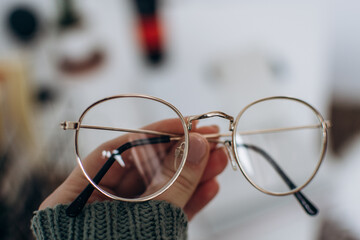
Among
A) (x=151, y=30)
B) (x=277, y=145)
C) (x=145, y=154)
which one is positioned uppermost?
(x=151, y=30)

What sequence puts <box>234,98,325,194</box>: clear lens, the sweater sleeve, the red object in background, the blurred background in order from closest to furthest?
the sweater sleeve, <box>234,98,325,194</box>: clear lens, the blurred background, the red object in background

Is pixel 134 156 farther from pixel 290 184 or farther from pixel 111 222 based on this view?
pixel 290 184

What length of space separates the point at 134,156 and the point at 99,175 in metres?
0.05

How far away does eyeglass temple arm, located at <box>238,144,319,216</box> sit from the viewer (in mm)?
330

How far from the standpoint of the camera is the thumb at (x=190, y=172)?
0.98 feet

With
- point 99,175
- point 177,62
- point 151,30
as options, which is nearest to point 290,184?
point 99,175

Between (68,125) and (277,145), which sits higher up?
(68,125)

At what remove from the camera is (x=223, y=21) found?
36.8 inches

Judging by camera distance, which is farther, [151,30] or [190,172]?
[151,30]

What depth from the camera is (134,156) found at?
0.32 metres

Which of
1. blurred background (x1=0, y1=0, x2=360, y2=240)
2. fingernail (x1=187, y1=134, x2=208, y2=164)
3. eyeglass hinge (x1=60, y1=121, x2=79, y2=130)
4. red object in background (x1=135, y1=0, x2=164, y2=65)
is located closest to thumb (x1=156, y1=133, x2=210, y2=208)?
fingernail (x1=187, y1=134, x2=208, y2=164)

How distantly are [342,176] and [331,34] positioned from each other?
549 millimetres

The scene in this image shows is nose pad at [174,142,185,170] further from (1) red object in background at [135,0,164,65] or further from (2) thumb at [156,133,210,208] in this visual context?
(1) red object in background at [135,0,164,65]

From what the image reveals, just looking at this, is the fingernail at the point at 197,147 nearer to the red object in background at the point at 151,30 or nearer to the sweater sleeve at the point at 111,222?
the sweater sleeve at the point at 111,222
